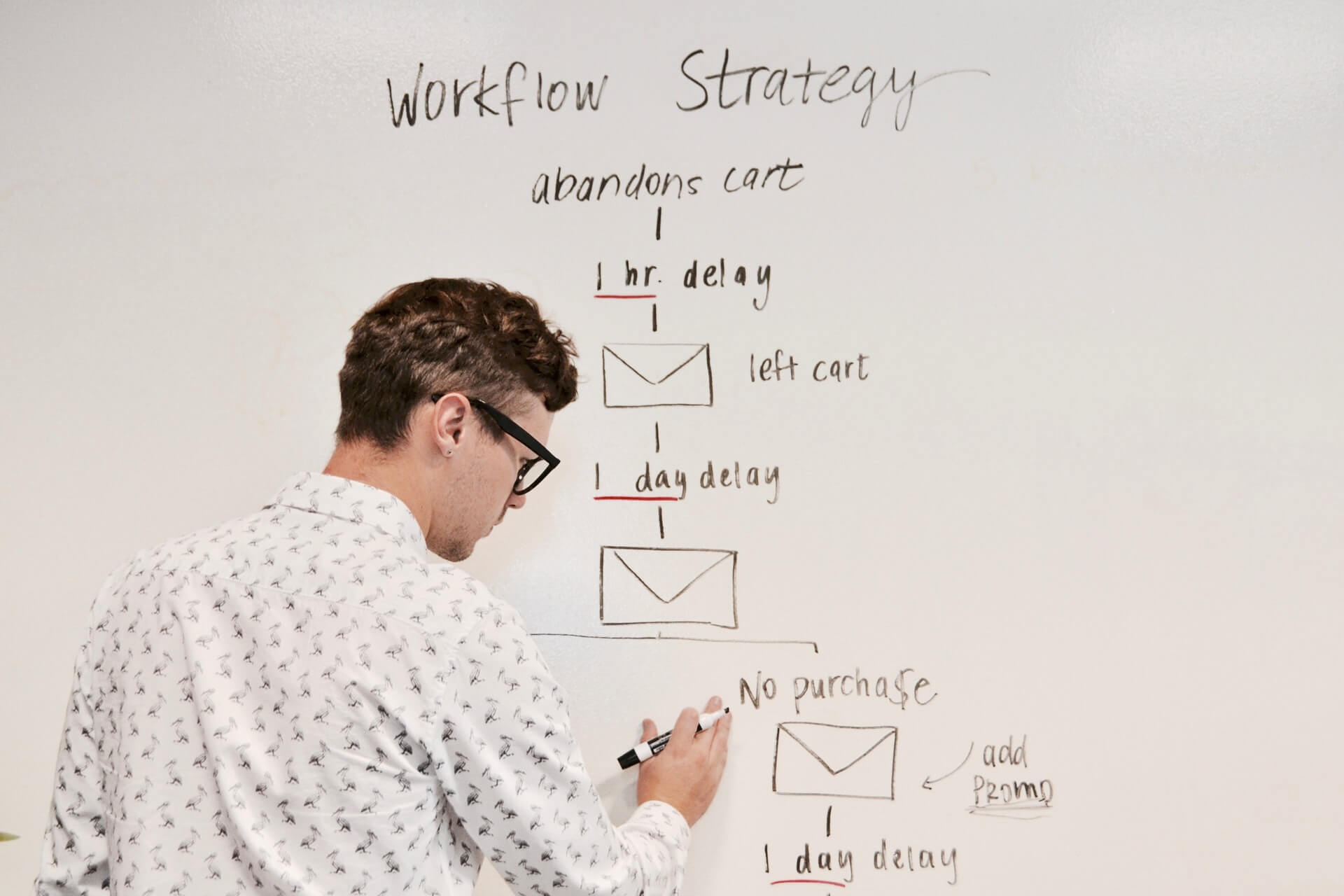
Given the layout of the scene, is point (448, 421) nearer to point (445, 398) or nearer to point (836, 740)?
point (445, 398)

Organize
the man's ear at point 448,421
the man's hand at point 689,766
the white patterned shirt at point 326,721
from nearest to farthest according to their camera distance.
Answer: the white patterned shirt at point 326,721
the man's ear at point 448,421
the man's hand at point 689,766

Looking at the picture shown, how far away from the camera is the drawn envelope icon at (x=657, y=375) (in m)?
1.16

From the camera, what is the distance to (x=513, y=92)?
1166mm

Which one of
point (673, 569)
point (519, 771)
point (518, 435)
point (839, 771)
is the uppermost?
point (518, 435)

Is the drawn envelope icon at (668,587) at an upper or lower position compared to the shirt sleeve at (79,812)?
upper

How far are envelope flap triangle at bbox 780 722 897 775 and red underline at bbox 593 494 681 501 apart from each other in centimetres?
30

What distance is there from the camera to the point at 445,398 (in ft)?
2.73

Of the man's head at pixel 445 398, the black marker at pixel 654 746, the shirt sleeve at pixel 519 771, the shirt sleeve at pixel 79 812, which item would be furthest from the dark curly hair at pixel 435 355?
the black marker at pixel 654 746

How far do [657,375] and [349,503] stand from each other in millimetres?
458

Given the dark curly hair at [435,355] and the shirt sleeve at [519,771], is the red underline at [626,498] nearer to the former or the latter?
the dark curly hair at [435,355]

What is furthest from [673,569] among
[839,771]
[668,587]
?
[839,771]

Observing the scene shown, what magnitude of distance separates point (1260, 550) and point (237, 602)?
1.11 metres

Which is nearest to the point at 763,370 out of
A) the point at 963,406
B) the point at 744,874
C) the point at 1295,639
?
the point at 963,406

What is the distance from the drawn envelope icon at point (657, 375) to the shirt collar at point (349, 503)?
40 cm
